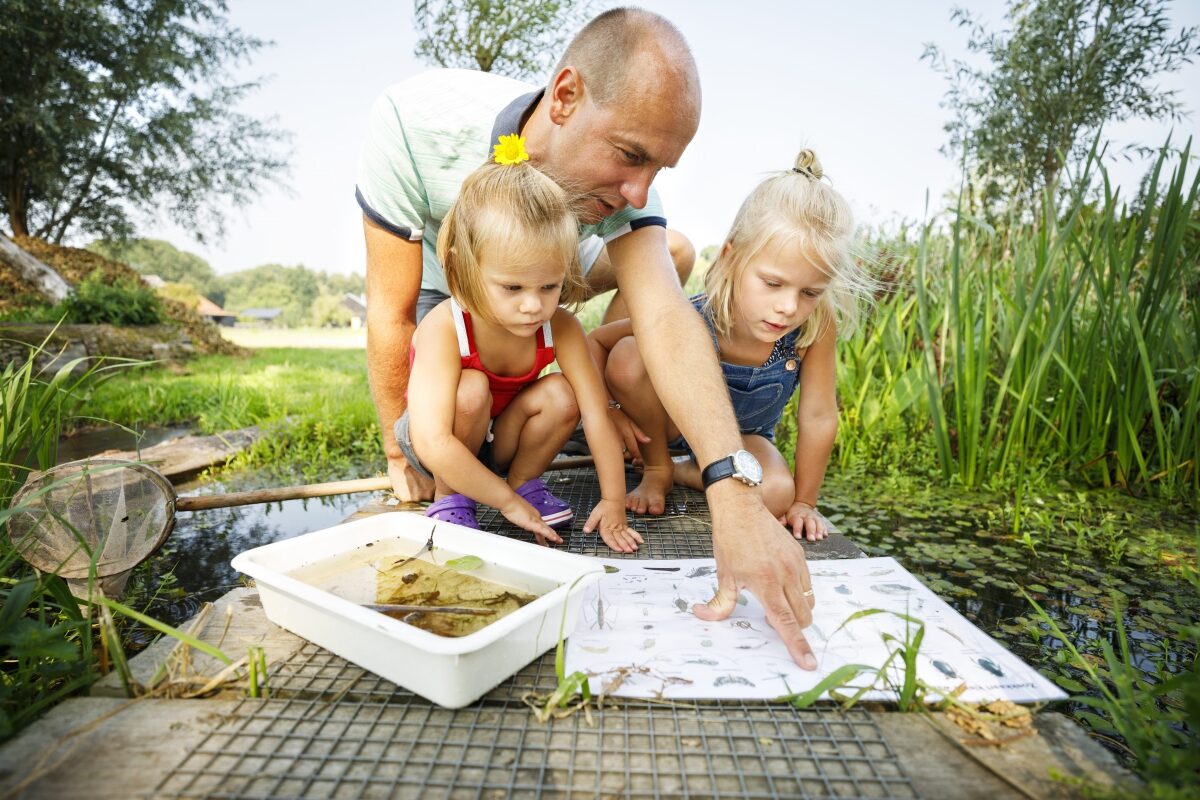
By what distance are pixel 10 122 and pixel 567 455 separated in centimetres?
1125

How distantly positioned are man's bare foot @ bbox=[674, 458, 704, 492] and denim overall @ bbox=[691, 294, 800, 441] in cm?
20

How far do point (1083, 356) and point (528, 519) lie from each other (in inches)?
74.3

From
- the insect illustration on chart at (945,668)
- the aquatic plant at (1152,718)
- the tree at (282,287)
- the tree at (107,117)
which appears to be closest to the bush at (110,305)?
the tree at (107,117)

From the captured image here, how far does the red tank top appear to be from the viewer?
1656 mm

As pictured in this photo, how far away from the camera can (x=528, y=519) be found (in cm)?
158

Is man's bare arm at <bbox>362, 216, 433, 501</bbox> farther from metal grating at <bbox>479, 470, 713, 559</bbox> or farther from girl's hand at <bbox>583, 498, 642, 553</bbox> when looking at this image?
Result: girl's hand at <bbox>583, 498, 642, 553</bbox>

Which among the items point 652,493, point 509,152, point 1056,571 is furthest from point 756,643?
point 509,152

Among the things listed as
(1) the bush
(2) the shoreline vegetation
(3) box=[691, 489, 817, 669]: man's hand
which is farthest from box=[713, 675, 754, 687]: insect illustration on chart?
(1) the bush

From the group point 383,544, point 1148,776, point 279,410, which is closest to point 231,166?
point 279,410

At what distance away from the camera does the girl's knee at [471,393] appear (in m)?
1.66

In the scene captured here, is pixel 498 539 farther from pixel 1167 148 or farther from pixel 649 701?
pixel 1167 148

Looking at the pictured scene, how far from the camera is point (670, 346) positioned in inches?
61.6

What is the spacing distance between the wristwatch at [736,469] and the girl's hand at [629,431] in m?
0.66

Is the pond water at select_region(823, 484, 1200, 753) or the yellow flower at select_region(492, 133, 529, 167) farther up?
the yellow flower at select_region(492, 133, 529, 167)
